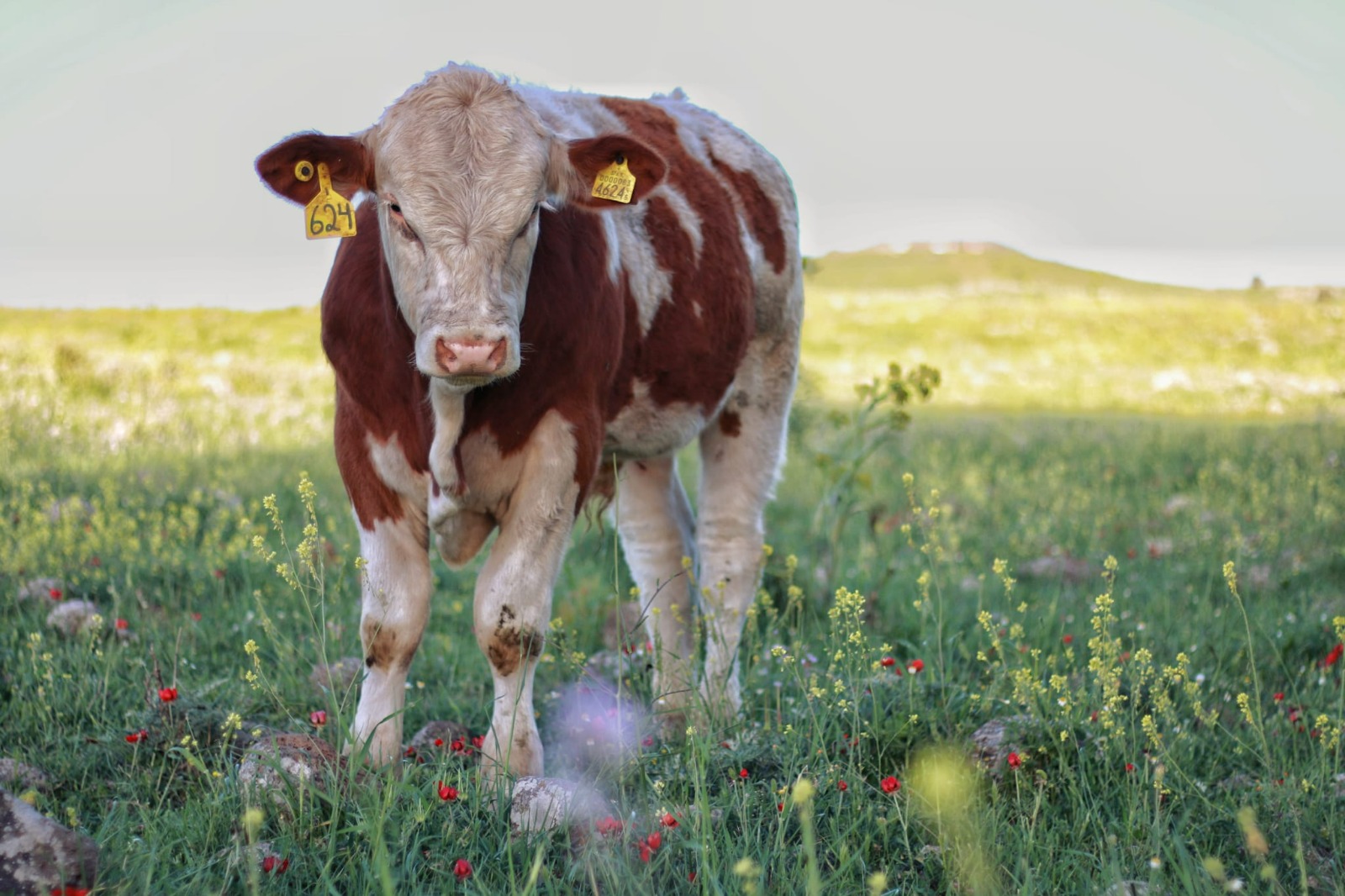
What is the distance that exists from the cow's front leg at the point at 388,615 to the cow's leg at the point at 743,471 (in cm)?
198

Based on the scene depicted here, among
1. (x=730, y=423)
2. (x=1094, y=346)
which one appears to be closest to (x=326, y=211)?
(x=730, y=423)

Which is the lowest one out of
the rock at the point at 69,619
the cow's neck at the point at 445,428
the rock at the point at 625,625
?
the rock at the point at 625,625

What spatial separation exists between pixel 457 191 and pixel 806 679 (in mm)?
2151

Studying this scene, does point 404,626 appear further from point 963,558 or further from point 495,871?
point 963,558

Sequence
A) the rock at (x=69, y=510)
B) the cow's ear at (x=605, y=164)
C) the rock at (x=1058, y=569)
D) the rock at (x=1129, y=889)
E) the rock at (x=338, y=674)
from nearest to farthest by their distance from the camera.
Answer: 1. the rock at (x=1129, y=889)
2. the cow's ear at (x=605, y=164)
3. the rock at (x=338, y=674)
4. the rock at (x=69, y=510)
5. the rock at (x=1058, y=569)

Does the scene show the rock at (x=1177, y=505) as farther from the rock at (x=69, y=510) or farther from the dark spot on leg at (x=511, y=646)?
the rock at (x=69, y=510)

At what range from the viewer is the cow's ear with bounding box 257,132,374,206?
148 inches

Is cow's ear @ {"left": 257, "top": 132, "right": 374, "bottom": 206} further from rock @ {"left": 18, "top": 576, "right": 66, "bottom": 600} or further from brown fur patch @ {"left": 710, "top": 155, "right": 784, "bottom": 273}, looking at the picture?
rock @ {"left": 18, "top": 576, "right": 66, "bottom": 600}

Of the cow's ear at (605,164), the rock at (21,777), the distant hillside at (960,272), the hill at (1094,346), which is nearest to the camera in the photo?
Answer: the rock at (21,777)

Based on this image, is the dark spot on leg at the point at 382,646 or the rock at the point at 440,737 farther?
the dark spot on leg at the point at 382,646

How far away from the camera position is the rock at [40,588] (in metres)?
5.35

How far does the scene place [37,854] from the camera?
2.51 meters

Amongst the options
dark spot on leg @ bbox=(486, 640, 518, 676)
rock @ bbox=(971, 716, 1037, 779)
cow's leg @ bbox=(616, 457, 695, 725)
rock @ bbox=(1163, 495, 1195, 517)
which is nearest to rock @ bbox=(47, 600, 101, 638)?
dark spot on leg @ bbox=(486, 640, 518, 676)

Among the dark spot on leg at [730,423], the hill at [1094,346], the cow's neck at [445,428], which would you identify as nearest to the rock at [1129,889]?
the cow's neck at [445,428]
